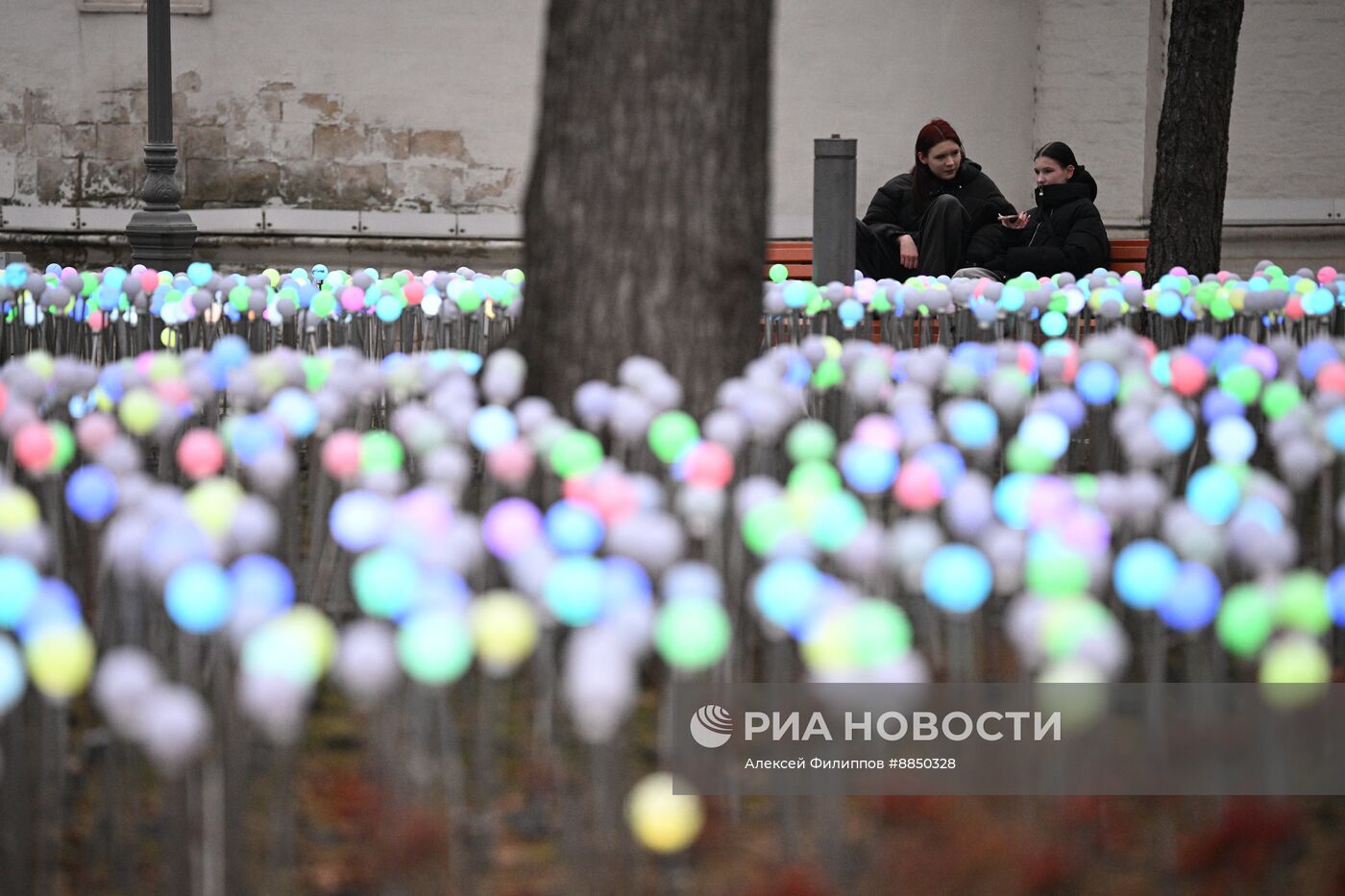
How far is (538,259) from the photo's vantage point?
4.10 meters

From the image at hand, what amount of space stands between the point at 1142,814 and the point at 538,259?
2.15 m

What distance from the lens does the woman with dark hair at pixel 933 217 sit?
865 centimetres

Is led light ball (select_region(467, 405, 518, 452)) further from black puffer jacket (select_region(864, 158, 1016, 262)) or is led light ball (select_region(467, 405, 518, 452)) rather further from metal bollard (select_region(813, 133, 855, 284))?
black puffer jacket (select_region(864, 158, 1016, 262))

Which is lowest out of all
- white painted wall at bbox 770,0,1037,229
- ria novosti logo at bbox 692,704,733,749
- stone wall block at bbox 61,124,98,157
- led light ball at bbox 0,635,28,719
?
ria novosti logo at bbox 692,704,733,749

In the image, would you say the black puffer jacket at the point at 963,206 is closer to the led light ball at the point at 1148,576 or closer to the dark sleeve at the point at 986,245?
the dark sleeve at the point at 986,245

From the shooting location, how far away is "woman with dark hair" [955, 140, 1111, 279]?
8555 mm

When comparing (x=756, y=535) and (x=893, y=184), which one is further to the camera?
(x=893, y=184)

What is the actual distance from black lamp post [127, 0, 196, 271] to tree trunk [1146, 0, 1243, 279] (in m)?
4.84

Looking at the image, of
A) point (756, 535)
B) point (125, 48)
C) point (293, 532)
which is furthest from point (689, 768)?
point (125, 48)

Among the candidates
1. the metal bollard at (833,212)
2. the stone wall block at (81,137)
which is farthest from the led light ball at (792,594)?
the stone wall block at (81,137)

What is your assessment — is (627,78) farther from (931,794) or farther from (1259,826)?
(1259,826)

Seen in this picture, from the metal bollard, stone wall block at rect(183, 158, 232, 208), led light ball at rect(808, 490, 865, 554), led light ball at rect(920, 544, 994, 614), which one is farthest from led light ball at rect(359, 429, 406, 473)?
stone wall block at rect(183, 158, 232, 208)

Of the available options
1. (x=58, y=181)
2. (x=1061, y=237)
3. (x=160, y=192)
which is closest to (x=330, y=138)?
(x=58, y=181)

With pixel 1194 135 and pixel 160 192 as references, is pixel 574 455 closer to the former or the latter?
pixel 1194 135
